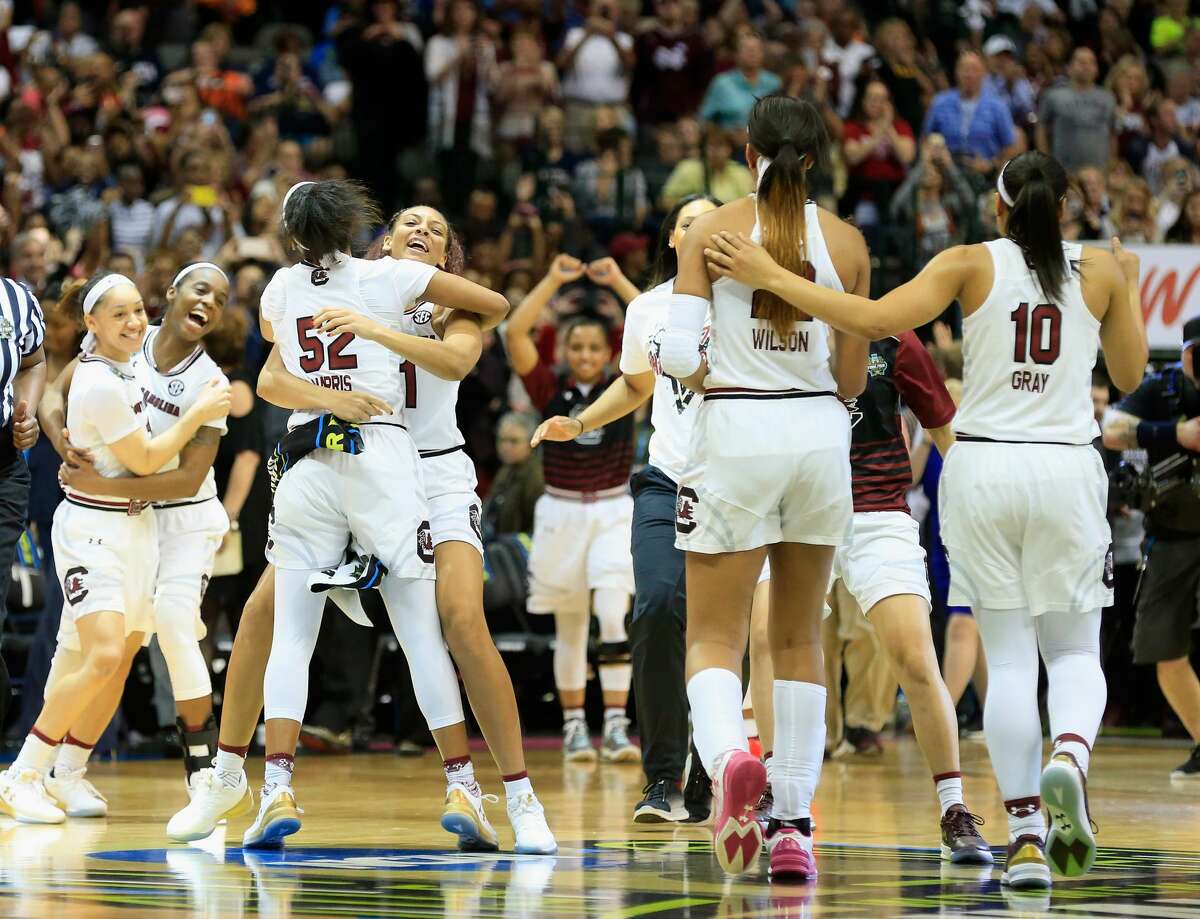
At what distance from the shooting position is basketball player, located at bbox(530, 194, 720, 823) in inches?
262

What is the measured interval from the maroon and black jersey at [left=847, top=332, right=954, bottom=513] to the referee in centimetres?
308

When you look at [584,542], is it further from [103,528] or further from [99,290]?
[99,290]

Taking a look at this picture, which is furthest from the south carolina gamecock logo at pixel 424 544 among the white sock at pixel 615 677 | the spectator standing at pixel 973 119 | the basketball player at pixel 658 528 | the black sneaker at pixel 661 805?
the spectator standing at pixel 973 119

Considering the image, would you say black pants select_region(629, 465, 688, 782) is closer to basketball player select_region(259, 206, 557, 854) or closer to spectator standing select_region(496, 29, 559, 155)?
basketball player select_region(259, 206, 557, 854)

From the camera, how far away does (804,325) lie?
505 cm

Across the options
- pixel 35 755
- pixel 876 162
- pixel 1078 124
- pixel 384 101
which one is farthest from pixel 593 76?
pixel 35 755

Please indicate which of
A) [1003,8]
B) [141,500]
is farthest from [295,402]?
[1003,8]

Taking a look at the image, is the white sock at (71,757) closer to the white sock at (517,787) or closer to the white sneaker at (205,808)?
the white sneaker at (205,808)

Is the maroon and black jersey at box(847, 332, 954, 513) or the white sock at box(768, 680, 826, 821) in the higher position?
the maroon and black jersey at box(847, 332, 954, 513)

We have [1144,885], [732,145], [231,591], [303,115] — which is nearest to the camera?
[1144,885]

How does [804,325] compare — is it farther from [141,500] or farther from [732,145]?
[732,145]

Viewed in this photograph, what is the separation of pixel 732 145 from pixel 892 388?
8.97 m

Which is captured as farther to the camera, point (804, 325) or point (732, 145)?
point (732, 145)

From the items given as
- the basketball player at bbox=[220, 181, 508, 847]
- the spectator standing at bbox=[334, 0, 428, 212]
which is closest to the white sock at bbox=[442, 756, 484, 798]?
the basketball player at bbox=[220, 181, 508, 847]
